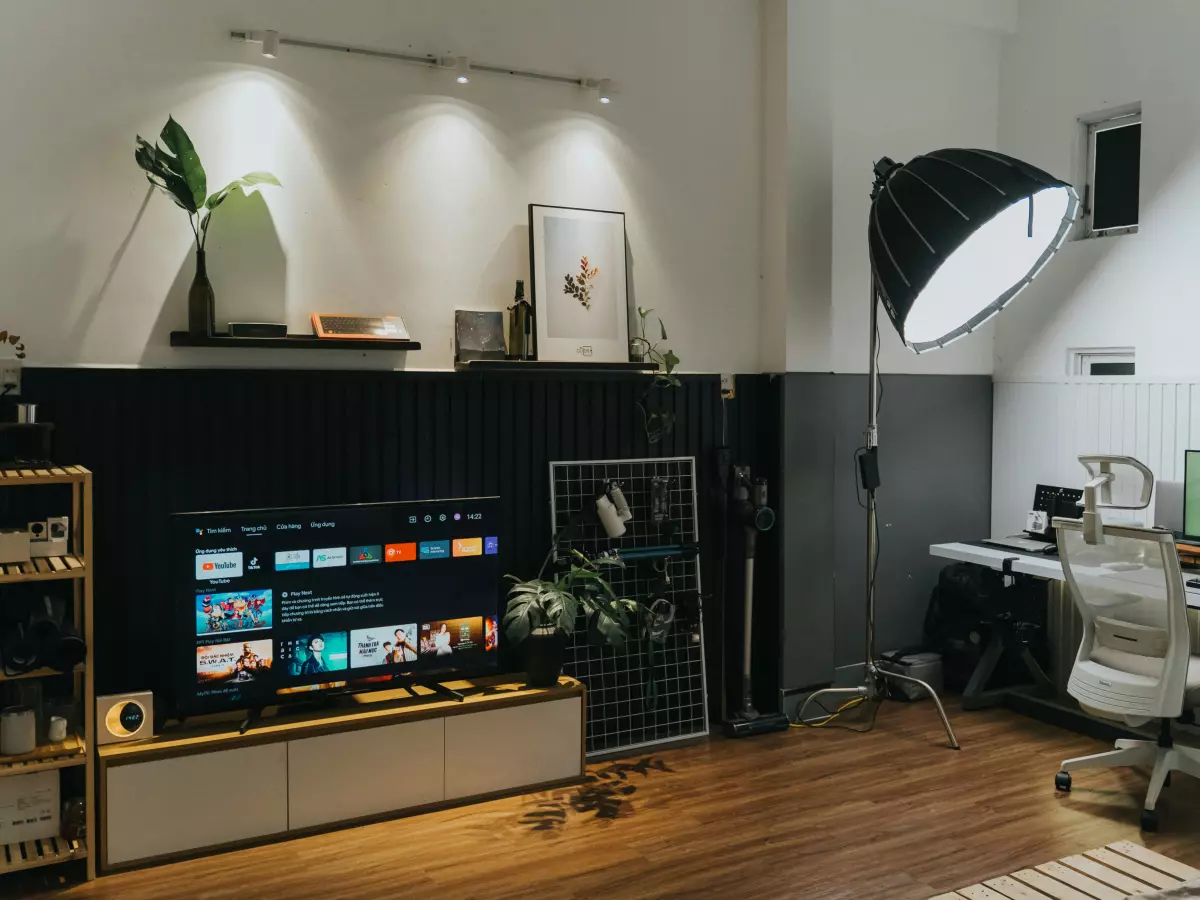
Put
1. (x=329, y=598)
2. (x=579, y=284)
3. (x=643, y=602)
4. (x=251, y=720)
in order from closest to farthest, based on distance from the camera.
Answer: (x=251, y=720), (x=329, y=598), (x=579, y=284), (x=643, y=602)

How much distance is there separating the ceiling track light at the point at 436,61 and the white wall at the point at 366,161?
0.03 m

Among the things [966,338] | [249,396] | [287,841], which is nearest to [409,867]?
[287,841]

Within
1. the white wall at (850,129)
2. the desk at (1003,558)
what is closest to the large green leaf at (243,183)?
the white wall at (850,129)

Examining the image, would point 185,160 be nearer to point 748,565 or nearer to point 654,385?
point 654,385

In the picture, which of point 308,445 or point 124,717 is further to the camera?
point 308,445

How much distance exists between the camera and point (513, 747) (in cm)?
391

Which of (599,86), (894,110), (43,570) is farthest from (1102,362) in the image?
(43,570)

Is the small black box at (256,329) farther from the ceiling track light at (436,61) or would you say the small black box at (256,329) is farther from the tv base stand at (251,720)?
the tv base stand at (251,720)

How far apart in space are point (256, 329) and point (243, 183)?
0.51m

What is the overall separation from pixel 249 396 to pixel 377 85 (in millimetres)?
1298

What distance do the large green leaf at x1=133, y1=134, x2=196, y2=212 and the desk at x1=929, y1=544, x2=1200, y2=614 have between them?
11.9ft

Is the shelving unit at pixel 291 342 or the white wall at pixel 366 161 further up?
the white wall at pixel 366 161

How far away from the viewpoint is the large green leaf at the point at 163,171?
3412 millimetres

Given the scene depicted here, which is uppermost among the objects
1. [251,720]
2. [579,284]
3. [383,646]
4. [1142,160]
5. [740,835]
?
[1142,160]
